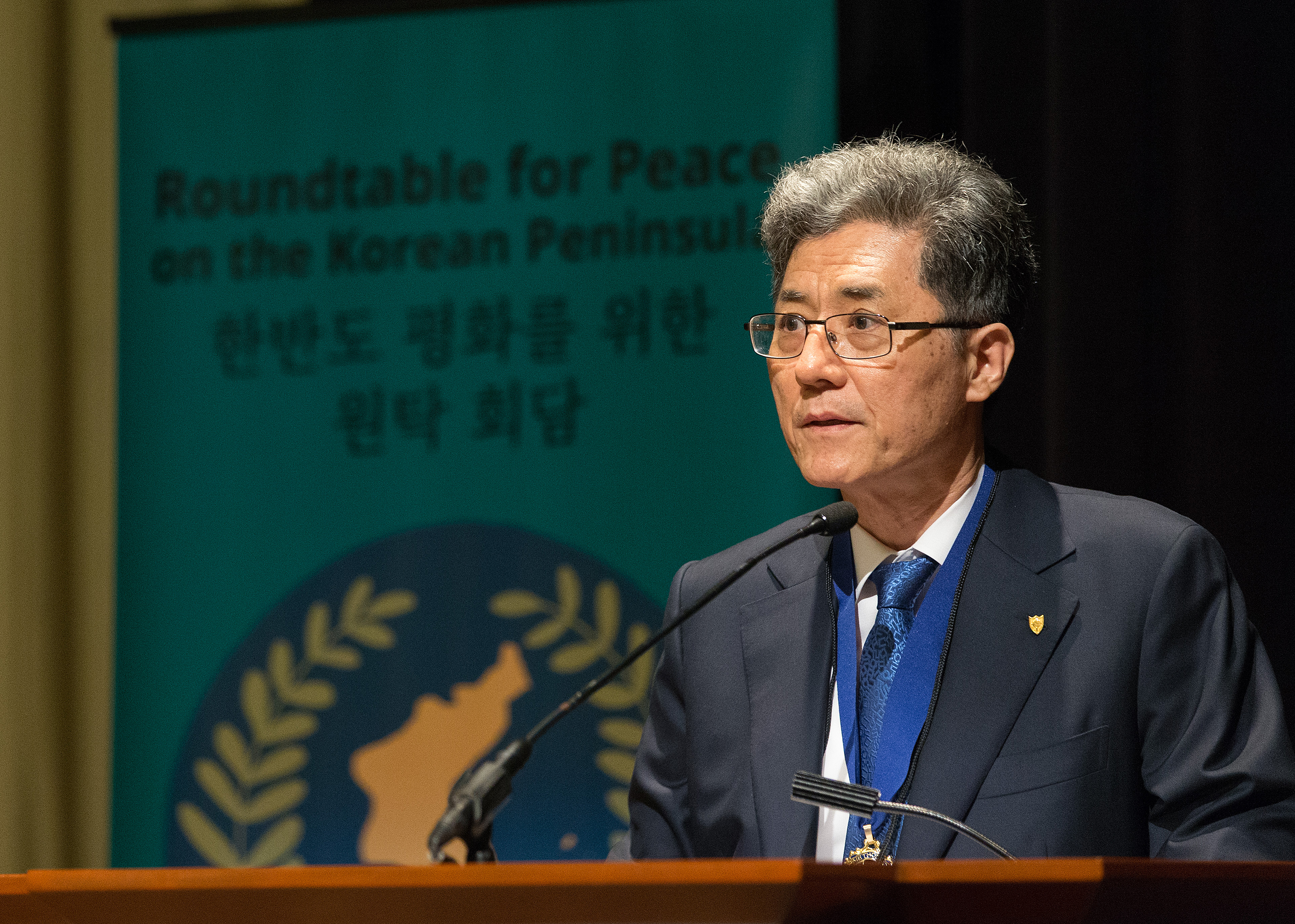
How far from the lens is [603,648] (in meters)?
2.85

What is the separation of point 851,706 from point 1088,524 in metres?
0.40

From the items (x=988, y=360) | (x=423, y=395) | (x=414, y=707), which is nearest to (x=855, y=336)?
(x=988, y=360)

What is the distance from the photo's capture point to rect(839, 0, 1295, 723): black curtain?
246 cm

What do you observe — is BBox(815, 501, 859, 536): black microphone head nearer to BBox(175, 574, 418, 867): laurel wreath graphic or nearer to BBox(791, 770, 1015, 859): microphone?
BBox(791, 770, 1015, 859): microphone

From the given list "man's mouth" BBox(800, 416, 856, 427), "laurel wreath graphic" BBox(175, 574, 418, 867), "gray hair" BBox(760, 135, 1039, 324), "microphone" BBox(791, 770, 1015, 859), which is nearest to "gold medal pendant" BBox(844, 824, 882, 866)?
"microphone" BBox(791, 770, 1015, 859)

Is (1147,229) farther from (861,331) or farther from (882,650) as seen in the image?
(882,650)

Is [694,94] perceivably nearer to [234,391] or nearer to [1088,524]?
[234,391]

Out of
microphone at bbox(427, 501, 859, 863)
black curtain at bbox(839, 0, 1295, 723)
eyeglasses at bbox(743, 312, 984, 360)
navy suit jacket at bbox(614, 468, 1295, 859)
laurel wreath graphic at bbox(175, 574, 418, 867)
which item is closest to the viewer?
microphone at bbox(427, 501, 859, 863)

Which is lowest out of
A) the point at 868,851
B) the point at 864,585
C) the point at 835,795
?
the point at 868,851

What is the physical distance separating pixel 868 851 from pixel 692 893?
2.65 ft

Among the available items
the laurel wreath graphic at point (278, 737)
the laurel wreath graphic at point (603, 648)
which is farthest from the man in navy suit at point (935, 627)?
the laurel wreath graphic at point (278, 737)

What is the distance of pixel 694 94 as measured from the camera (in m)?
2.89

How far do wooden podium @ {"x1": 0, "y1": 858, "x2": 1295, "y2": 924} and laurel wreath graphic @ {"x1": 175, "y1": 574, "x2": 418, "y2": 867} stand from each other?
6.33 ft

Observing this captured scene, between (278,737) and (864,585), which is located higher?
(864,585)
